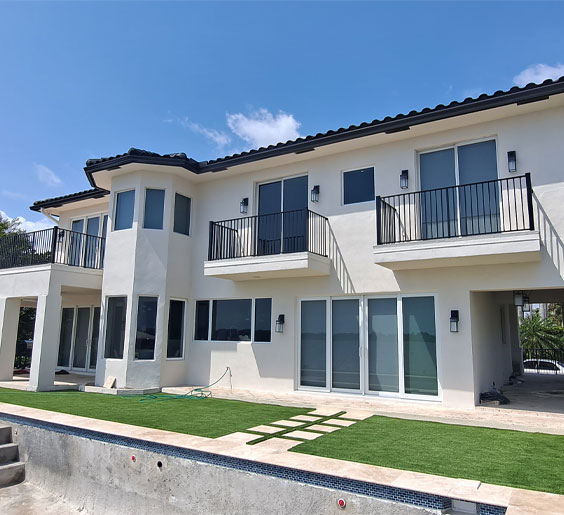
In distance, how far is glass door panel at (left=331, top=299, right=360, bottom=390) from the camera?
36.4ft

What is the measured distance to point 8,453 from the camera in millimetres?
8492

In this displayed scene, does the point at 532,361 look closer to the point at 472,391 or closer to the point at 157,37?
the point at 472,391

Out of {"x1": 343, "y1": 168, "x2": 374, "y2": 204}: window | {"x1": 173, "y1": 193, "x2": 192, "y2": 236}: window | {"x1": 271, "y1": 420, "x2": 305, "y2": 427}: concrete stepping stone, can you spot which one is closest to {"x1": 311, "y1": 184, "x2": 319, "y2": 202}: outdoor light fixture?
{"x1": 343, "y1": 168, "x2": 374, "y2": 204}: window

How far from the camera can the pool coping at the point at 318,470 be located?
4262 mm

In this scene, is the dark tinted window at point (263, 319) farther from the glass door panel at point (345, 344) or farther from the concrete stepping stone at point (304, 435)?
the concrete stepping stone at point (304, 435)

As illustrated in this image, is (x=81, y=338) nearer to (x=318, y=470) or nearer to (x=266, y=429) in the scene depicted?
(x=266, y=429)

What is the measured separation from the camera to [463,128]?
407 inches

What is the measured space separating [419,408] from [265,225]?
21.2 ft

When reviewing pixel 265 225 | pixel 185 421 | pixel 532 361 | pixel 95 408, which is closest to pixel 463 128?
pixel 265 225

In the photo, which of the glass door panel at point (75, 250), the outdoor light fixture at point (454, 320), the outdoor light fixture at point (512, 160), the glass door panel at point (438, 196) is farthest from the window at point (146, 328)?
the outdoor light fixture at point (512, 160)

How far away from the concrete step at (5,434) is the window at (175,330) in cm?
501

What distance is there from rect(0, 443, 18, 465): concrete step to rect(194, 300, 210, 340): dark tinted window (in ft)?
19.6

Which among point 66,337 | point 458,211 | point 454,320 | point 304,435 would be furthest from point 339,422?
point 66,337

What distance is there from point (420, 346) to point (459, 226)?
2.88 metres
